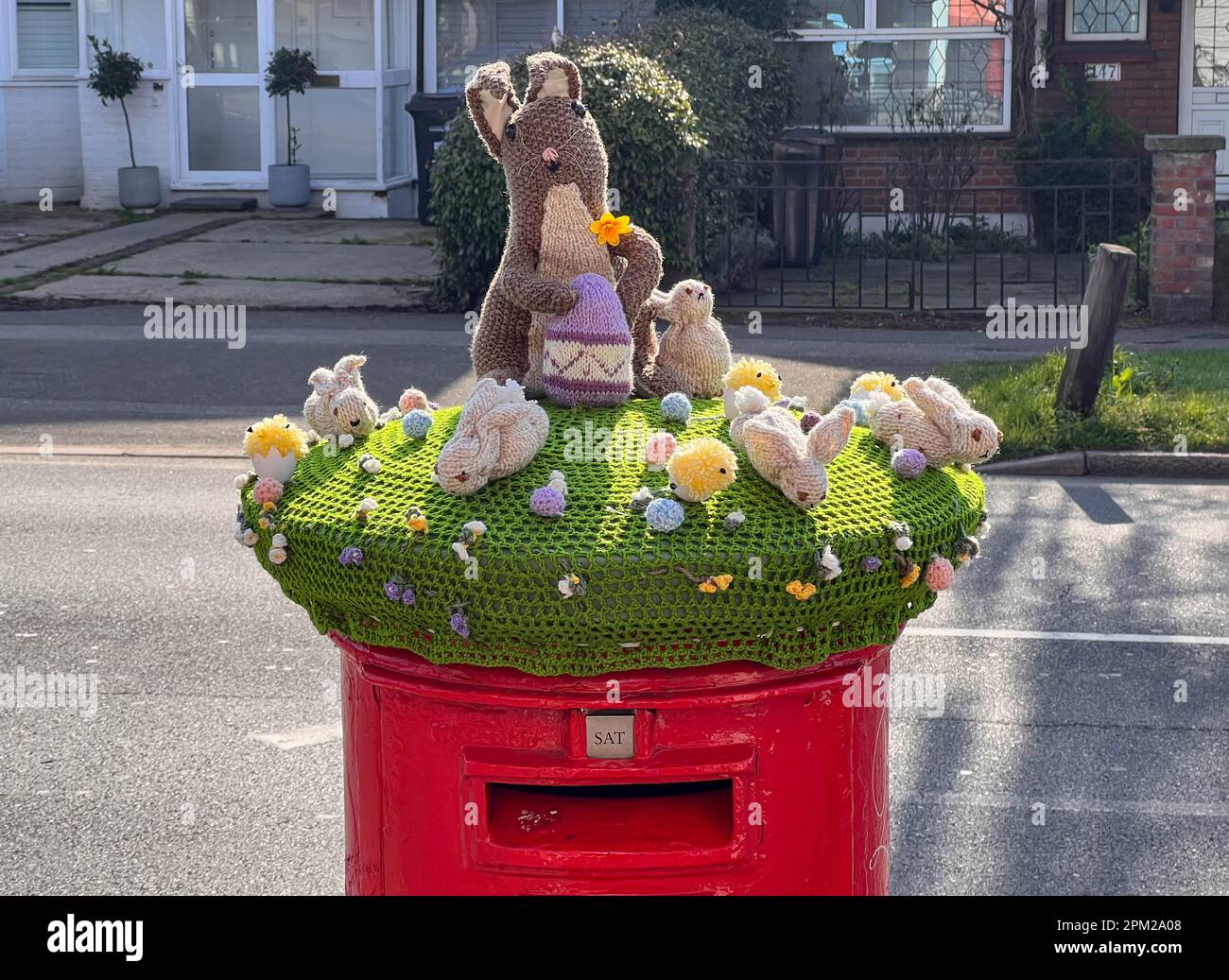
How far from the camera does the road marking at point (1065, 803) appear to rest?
195 inches

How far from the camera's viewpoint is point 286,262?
54.2 feet

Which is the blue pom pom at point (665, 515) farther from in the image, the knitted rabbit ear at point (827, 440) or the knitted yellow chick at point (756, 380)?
the knitted yellow chick at point (756, 380)

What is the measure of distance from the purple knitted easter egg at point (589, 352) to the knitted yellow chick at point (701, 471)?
0.40 meters

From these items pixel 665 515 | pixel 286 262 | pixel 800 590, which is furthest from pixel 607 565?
pixel 286 262

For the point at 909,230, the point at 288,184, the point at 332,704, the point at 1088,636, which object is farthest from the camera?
the point at 288,184

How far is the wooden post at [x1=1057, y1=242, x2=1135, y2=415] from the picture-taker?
33.2 ft

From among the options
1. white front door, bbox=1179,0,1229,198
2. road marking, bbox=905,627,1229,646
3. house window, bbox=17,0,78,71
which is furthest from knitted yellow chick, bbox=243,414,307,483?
house window, bbox=17,0,78,71

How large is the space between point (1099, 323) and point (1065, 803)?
5664 mm

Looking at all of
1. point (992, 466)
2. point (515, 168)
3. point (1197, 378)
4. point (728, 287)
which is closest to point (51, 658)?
point (515, 168)

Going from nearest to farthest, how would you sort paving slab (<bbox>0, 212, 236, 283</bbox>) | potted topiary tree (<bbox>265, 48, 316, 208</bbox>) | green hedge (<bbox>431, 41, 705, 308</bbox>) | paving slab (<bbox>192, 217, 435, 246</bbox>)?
green hedge (<bbox>431, 41, 705, 308</bbox>) < paving slab (<bbox>0, 212, 236, 283</bbox>) < paving slab (<bbox>192, 217, 435, 246</bbox>) < potted topiary tree (<bbox>265, 48, 316, 208</bbox>)

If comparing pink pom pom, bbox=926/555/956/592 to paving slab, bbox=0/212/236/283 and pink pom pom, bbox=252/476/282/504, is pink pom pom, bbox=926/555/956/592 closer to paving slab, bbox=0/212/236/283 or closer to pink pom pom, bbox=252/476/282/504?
pink pom pom, bbox=252/476/282/504

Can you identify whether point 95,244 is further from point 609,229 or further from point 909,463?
point 909,463

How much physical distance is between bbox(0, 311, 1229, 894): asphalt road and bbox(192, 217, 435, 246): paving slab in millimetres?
8296
